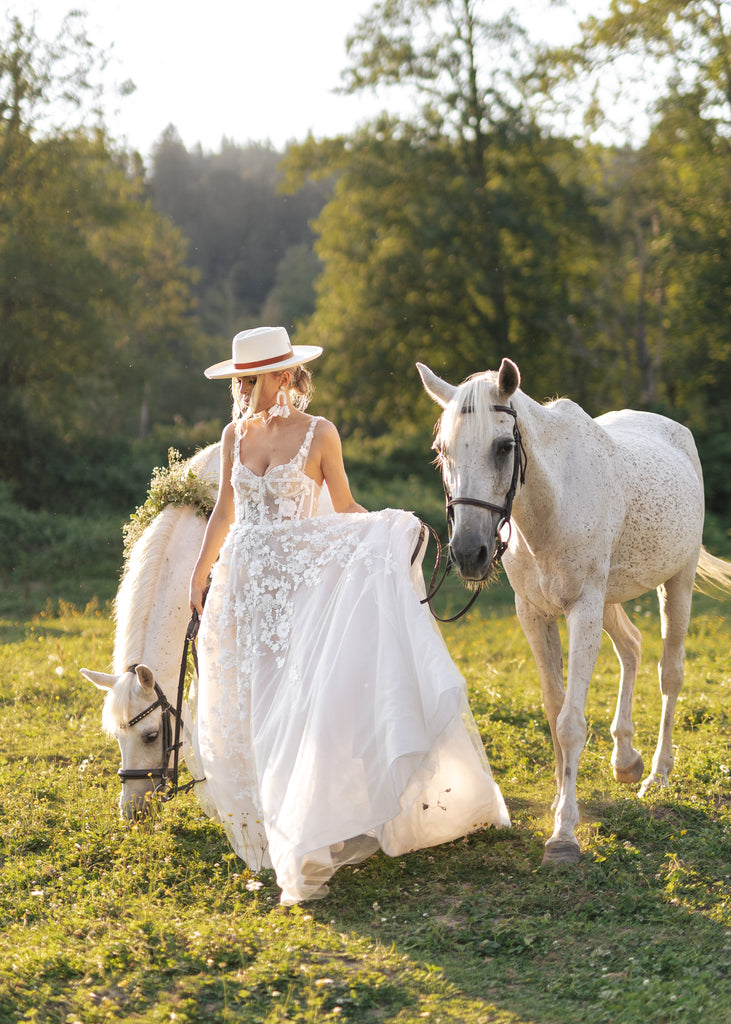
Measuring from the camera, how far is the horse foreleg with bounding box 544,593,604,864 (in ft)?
15.5

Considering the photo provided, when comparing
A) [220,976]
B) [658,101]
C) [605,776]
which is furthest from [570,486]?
[658,101]

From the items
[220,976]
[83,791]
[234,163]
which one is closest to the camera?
[220,976]

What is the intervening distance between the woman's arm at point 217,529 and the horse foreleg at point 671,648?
9.92ft

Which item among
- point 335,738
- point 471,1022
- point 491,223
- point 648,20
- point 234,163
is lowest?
point 471,1022

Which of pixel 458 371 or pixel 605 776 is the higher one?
pixel 458 371

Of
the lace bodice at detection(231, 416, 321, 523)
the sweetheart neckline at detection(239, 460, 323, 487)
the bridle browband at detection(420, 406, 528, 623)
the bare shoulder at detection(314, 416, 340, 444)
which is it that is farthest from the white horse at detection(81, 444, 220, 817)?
the bridle browband at detection(420, 406, 528, 623)

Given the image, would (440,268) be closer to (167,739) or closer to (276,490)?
(276,490)

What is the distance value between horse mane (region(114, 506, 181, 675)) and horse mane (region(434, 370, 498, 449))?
214 centimetres

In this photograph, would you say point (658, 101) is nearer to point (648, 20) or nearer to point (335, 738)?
point (648, 20)

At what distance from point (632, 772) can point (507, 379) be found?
287 cm

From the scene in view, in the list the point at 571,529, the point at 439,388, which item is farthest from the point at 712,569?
the point at 439,388

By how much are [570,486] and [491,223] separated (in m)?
Answer: 21.8

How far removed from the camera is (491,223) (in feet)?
83.5

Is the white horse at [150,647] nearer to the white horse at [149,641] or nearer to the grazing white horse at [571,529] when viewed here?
the white horse at [149,641]
